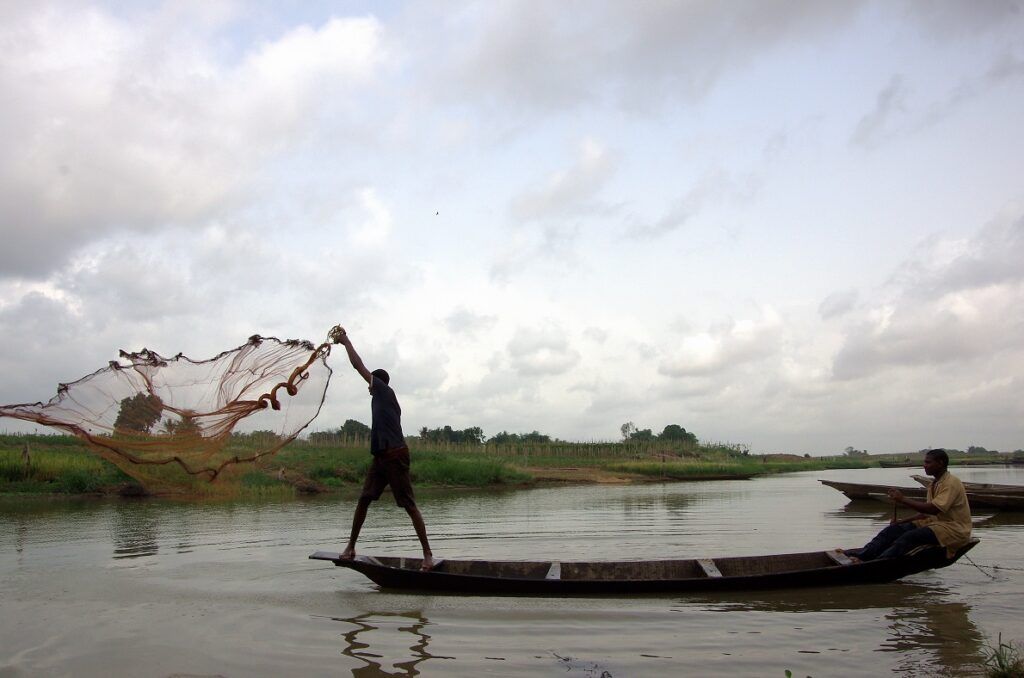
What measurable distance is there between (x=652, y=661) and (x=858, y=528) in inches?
377

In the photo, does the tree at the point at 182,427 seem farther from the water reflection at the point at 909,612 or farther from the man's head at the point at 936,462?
the man's head at the point at 936,462

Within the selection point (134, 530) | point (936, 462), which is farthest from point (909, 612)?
point (134, 530)

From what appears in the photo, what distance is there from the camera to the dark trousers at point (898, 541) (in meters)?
7.69

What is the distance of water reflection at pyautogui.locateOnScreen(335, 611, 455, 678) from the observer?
5.26 metres

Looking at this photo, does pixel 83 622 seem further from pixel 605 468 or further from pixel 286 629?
pixel 605 468

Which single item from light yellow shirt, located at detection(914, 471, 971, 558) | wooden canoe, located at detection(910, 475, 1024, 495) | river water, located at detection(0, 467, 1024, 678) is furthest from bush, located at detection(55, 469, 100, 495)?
wooden canoe, located at detection(910, 475, 1024, 495)

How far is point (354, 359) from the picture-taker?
7.95m

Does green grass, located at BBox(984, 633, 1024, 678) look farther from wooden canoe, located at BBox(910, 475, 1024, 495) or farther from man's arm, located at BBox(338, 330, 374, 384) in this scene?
wooden canoe, located at BBox(910, 475, 1024, 495)

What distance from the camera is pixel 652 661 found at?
541 centimetres

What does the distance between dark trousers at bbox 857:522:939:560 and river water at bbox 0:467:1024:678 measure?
1.22 ft

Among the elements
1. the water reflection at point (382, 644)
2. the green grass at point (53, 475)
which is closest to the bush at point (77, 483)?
the green grass at point (53, 475)

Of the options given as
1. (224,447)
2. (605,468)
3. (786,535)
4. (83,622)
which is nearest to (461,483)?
(605,468)

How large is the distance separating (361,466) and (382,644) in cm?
2084

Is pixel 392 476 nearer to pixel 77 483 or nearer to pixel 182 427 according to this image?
pixel 182 427
